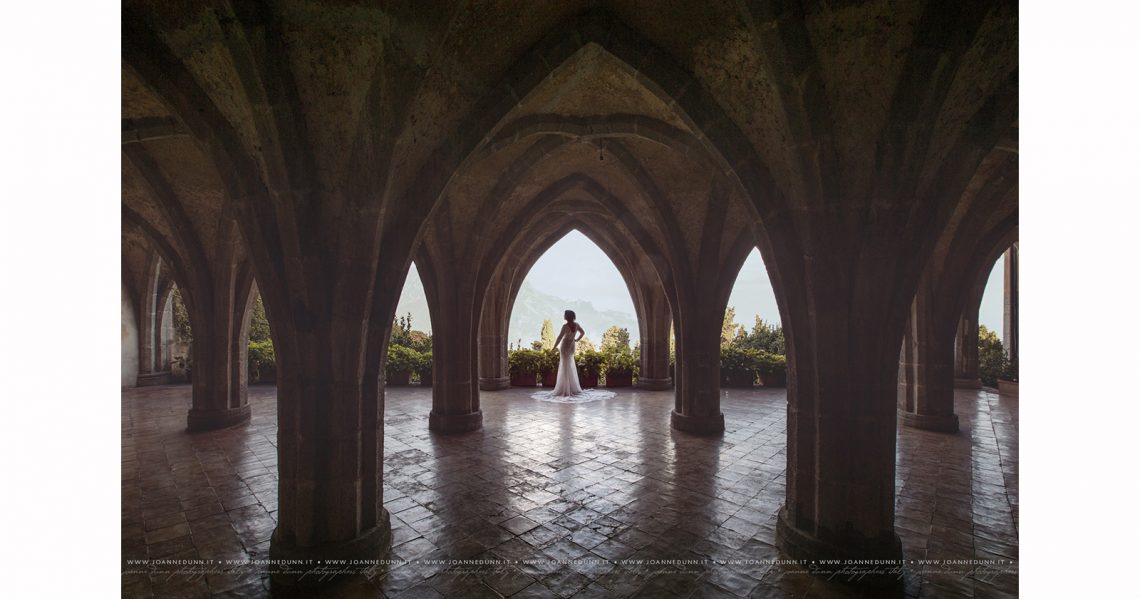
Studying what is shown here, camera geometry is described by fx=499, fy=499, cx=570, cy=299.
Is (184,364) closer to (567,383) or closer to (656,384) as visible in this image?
(567,383)

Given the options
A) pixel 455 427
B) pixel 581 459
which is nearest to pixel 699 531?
pixel 581 459

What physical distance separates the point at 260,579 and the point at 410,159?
3478 mm

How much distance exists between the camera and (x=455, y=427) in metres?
8.48

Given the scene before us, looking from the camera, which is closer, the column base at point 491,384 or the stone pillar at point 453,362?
the stone pillar at point 453,362

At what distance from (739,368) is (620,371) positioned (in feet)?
11.9

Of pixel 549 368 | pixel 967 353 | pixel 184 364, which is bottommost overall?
pixel 549 368

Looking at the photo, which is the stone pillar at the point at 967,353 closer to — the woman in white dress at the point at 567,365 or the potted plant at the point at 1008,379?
the potted plant at the point at 1008,379

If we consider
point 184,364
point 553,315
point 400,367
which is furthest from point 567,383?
point 553,315

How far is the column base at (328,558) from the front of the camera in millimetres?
3727

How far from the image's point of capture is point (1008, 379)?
13.4 m

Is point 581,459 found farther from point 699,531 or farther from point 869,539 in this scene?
point 869,539

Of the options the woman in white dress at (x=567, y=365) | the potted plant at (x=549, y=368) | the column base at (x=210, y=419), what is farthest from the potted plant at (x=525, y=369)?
the column base at (x=210, y=419)

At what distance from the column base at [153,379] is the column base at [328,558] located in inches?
563

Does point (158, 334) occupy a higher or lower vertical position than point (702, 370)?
higher
